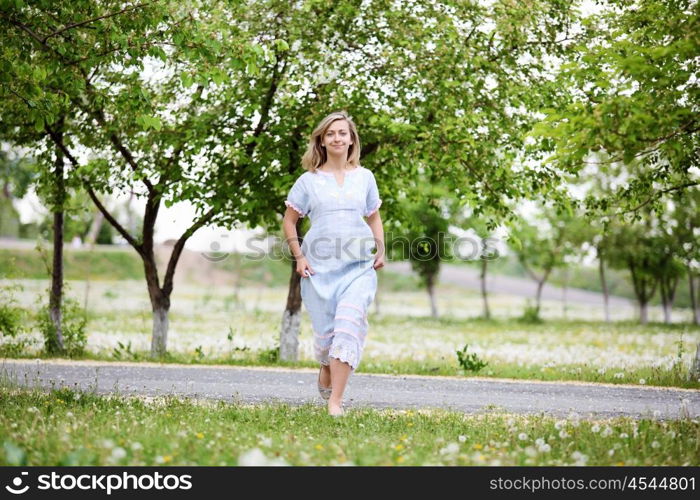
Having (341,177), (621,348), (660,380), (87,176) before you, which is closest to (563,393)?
(660,380)

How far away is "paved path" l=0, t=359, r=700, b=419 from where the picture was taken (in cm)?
823

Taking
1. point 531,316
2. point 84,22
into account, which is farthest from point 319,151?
point 531,316

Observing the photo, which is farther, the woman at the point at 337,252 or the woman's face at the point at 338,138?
the woman's face at the point at 338,138

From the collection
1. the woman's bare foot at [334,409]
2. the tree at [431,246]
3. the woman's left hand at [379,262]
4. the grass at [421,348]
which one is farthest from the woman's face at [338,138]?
the tree at [431,246]

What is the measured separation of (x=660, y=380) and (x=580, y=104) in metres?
6.10

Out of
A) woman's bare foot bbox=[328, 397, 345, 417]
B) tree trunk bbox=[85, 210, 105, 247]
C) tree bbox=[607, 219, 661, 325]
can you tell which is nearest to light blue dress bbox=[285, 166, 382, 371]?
woman's bare foot bbox=[328, 397, 345, 417]

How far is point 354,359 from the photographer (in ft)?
22.1

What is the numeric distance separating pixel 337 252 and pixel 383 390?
3328mm

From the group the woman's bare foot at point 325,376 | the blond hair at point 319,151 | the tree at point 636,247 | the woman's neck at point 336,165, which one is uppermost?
the tree at point 636,247

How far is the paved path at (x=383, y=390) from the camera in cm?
823

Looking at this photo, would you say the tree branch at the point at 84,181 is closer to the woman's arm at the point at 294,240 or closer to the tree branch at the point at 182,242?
the tree branch at the point at 182,242

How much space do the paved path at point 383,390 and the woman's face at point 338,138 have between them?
2.86 m

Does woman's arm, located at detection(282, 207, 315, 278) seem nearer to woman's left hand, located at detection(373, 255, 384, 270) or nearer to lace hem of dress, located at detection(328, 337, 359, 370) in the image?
woman's left hand, located at detection(373, 255, 384, 270)
